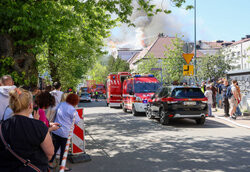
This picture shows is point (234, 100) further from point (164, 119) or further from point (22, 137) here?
point (22, 137)

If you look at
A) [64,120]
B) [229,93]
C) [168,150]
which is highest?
[229,93]

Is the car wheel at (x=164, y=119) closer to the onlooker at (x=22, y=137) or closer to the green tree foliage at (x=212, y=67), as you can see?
the onlooker at (x=22, y=137)

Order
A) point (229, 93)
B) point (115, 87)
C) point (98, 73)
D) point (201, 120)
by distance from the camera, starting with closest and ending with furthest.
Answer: point (201, 120) < point (229, 93) < point (115, 87) < point (98, 73)

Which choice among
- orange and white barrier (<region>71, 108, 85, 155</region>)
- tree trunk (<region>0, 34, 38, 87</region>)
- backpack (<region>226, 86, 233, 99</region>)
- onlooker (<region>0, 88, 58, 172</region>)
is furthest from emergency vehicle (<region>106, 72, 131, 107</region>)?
onlooker (<region>0, 88, 58, 172</region>)

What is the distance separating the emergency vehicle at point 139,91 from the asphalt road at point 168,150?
5331 mm

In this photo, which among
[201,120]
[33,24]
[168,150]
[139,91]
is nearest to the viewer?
[168,150]

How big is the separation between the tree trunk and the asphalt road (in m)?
2.72

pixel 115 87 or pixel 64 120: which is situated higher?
pixel 115 87

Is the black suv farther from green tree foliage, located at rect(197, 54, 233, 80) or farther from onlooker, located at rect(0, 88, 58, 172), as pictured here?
green tree foliage, located at rect(197, 54, 233, 80)

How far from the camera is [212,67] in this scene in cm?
2572

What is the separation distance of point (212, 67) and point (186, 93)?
14.9 meters

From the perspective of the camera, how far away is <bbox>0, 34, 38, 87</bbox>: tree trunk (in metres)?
8.67

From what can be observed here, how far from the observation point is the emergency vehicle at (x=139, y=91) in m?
16.4

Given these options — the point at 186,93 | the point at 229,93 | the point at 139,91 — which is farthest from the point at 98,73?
the point at 186,93
